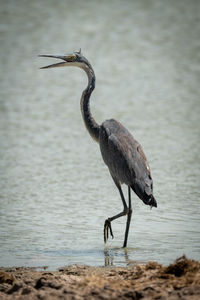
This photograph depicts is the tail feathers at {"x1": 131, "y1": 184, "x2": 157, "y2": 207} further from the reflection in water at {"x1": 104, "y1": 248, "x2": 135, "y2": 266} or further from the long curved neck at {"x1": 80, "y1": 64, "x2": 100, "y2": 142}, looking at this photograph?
the long curved neck at {"x1": 80, "y1": 64, "x2": 100, "y2": 142}

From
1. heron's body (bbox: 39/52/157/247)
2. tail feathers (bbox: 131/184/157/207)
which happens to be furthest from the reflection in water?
tail feathers (bbox: 131/184/157/207)

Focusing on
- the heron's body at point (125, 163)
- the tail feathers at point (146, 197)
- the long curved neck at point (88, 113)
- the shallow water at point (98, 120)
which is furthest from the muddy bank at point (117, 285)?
the long curved neck at point (88, 113)

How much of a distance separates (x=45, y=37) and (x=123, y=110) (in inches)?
470

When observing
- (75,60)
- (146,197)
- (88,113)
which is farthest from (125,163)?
(75,60)

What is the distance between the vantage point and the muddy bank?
5980 mm

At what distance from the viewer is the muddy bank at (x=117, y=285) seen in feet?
19.6

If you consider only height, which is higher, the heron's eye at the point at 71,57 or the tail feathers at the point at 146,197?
the heron's eye at the point at 71,57

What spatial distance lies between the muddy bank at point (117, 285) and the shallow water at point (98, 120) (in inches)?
43.6

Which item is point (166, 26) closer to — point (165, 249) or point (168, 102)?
point (168, 102)

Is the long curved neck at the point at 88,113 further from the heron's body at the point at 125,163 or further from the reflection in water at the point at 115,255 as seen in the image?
the reflection in water at the point at 115,255

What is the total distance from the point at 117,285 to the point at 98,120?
11.3 meters

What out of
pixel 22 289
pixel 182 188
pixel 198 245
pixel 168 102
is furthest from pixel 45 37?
pixel 22 289

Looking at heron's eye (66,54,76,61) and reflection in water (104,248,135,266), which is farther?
heron's eye (66,54,76,61)

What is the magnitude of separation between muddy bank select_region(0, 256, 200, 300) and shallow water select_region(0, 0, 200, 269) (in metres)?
1.11
